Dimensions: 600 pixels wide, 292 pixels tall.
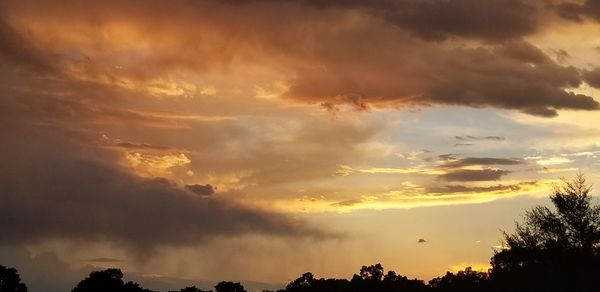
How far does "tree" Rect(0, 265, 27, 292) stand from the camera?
378 feet

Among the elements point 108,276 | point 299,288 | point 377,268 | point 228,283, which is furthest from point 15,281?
point 377,268

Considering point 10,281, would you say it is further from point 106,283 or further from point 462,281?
point 462,281

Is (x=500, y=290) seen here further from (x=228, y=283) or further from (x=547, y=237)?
(x=228, y=283)

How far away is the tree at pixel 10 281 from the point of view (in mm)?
115312

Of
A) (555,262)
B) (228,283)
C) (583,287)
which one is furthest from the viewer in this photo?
(228,283)

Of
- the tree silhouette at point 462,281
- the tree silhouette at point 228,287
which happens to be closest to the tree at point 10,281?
the tree silhouette at point 228,287

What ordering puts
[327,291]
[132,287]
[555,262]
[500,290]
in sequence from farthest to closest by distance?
[327,291]
[132,287]
[500,290]
[555,262]

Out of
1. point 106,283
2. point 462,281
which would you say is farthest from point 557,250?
point 106,283

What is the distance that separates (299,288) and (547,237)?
79798 mm

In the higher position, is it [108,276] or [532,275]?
[108,276]

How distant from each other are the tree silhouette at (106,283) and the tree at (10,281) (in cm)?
797

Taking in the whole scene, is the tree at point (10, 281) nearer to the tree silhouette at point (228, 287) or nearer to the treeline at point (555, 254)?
the tree silhouette at point (228, 287)

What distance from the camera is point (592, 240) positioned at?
235 ft

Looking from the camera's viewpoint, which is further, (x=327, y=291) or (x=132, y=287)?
(x=327, y=291)
